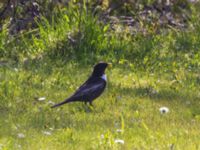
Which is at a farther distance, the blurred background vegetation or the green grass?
the blurred background vegetation

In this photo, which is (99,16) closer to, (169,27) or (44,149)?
(169,27)

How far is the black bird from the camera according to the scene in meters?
7.74

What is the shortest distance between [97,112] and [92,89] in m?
0.29

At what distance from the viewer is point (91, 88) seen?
7914 mm

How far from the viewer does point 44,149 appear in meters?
6.21

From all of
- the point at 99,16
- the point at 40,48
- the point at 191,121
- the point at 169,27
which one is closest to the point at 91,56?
the point at 40,48

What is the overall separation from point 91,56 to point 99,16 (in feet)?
4.92

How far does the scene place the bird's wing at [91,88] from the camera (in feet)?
25.5

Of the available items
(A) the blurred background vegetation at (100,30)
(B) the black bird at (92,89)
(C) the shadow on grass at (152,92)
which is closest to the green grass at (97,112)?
(C) the shadow on grass at (152,92)

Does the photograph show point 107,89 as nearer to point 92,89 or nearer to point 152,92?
point 152,92

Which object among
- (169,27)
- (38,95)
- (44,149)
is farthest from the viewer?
(169,27)

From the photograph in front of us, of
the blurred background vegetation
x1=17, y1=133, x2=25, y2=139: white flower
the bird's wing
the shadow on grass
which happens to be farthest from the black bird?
the blurred background vegetation

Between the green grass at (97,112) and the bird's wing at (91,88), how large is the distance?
17 cm

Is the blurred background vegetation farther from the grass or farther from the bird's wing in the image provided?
the bird's wing
